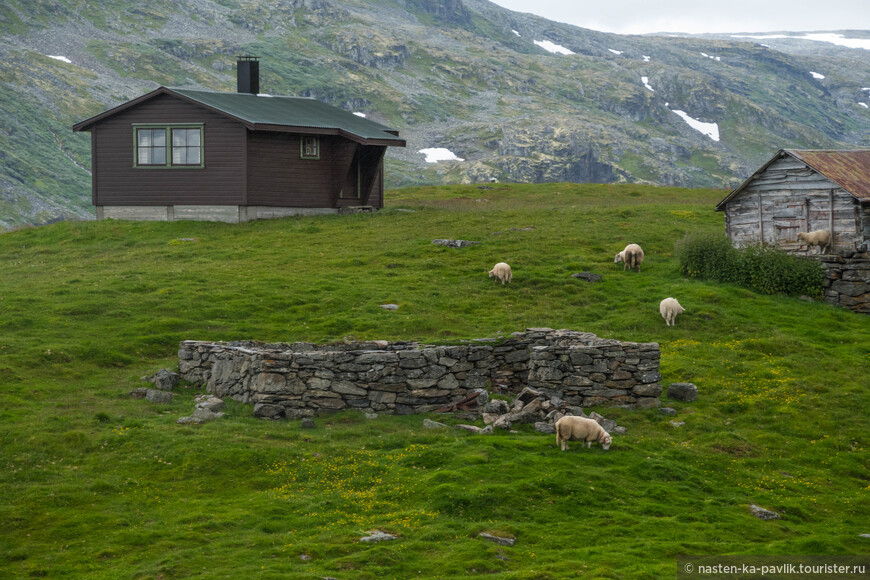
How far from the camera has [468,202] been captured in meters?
64.4

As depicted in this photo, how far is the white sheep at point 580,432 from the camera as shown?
2112 centimetres

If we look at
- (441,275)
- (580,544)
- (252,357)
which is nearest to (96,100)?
(441,275)

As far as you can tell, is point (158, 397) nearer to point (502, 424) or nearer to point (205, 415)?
point (205, 415)

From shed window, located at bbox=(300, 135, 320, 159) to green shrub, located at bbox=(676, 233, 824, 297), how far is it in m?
23.6

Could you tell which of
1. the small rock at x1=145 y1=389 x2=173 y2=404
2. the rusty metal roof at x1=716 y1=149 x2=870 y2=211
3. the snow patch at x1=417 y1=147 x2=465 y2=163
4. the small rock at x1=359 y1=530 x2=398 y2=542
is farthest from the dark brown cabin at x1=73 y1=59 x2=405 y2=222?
the snow patch at x1=417 y1=147 x2=465 y2=163

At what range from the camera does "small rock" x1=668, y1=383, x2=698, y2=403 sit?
1046 inches

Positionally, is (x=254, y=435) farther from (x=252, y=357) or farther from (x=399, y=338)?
→ (x=399, y=338)

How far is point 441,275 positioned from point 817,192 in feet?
58.6

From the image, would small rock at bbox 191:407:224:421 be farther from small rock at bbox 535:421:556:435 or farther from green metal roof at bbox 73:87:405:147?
green metal roof at bbox 73:87:405:147

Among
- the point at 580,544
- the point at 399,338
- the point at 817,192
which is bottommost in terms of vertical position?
the point at 580,544

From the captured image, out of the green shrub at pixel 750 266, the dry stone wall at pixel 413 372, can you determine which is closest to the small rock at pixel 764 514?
the dry stone wall at pixel 413 372

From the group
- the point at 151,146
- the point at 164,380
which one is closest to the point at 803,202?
the point at 164,380

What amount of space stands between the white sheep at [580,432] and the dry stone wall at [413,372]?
13.1 feet

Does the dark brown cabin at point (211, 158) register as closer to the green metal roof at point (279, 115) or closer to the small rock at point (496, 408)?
the green metal roof at point (279, 115)
